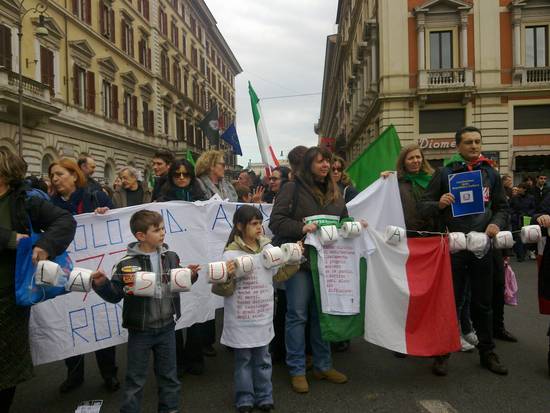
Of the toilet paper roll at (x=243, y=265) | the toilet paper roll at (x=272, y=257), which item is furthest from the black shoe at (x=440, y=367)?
the toilet paper roll at (x=243, y=265)

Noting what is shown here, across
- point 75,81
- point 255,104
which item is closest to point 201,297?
point 255,104

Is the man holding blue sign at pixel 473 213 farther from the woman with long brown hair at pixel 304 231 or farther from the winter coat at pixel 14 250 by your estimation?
the winter coat at pixel 14 250

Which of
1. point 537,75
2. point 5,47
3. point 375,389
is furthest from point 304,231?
point 537,75

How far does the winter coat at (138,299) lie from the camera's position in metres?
2.96

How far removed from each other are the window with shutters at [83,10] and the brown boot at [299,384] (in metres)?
27.3

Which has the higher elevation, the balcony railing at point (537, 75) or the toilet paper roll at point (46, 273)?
the balcony railing at point (537, 75)

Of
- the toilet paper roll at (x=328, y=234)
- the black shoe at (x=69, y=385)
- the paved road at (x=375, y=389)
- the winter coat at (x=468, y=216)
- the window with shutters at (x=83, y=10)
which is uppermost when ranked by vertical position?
the window with shutters at (x=83, y=10)

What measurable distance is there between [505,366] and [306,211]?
228 cm

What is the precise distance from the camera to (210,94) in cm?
5772

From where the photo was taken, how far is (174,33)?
43.5m

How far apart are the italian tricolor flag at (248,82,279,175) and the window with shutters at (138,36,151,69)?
30.5m

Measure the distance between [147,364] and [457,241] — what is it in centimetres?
257

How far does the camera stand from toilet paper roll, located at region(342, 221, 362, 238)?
147 inches

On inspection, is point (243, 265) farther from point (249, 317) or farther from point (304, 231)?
point (304, 231)
